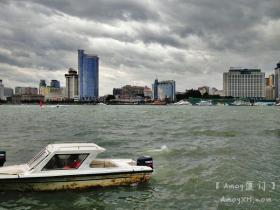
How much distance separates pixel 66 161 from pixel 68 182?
1021mm

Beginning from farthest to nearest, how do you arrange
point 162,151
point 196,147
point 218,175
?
point 196,147 < point 162,151 < point 218,175

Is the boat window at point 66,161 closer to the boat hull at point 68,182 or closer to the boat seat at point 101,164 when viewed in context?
the boat hull at point 68,182

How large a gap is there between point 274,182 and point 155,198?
708 centimetres

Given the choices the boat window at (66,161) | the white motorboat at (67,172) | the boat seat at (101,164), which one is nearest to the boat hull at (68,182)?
the white motorboat at (67,172)

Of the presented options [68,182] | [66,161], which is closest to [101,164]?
[66,161]

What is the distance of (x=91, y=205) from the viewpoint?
1717 centimetres

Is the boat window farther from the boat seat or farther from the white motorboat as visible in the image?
the boat seat

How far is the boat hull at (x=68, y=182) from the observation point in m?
17.9

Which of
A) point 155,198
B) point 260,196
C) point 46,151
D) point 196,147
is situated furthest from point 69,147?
point 196,147

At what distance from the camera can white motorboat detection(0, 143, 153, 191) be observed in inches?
707

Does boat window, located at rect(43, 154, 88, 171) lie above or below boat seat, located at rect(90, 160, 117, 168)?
above

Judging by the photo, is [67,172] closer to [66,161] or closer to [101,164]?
[66,161]

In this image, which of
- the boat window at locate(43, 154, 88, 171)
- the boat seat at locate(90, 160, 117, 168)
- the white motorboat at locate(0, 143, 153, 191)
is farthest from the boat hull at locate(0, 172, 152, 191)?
the boat seat at locate(90, 160, 117, 168)

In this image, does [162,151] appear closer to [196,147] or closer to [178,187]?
[196,147]
